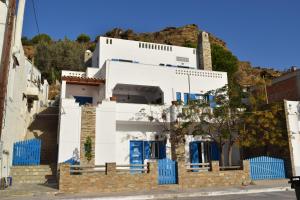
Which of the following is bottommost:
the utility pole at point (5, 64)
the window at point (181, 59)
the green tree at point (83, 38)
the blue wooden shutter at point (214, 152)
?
the blue wooden shutter at point (214, 152)

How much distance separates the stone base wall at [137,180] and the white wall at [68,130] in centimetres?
394

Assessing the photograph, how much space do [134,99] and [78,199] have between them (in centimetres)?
1375

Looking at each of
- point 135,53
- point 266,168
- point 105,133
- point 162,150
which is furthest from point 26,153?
point 266,168

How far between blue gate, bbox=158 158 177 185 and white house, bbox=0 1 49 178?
800 cm

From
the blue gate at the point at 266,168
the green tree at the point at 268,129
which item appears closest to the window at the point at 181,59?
the green tree at the point at 268,129

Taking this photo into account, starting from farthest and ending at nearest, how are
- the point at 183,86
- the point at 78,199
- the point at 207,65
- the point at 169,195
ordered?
the point at 207,65
the point at 183,86
the point at 169,195
the point at 78,199

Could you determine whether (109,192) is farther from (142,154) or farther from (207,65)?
(207,65)

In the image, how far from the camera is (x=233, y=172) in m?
17.2

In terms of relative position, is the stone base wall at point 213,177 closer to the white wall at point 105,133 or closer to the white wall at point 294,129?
the white wall at point 294,129

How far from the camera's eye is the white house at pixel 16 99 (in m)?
15.6

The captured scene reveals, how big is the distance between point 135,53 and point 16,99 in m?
11.9

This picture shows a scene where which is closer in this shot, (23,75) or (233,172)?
(233,172)

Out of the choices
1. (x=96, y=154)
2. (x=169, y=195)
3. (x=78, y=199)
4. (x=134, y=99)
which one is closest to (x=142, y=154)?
(x=96, y=154)

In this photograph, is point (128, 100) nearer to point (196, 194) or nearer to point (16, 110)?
point (16, 110)
